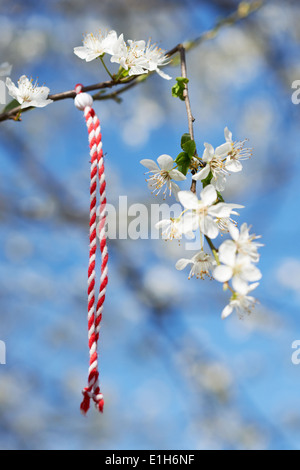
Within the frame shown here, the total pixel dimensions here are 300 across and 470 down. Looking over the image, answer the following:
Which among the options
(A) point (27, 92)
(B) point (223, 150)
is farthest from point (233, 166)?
(A) point (27, 92)

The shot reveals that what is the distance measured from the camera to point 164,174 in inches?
27.8

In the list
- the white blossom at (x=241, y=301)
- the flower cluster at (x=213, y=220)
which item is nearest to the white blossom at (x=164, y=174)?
the flower cluster at (x=213, y=220)

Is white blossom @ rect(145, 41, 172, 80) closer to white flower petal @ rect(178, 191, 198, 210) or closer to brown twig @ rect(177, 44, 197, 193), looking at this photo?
brown twig @ rect(177, 44, 197, 193)

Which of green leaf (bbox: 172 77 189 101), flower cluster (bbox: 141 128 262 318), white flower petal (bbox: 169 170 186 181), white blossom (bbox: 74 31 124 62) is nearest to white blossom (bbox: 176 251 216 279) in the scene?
flower cluster (bbox: 141 128 262 318)

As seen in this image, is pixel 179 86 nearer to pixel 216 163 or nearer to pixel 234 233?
pixel 216 163

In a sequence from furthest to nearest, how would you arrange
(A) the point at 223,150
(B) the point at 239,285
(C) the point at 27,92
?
1. (C) the point at 27,92
2. (A) the point at 223,150
3. (B) the point at 239,285

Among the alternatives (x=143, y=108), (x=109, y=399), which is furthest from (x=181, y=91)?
(x=109, y=399)

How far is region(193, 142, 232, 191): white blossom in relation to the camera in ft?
2.14

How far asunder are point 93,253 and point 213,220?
178 mm

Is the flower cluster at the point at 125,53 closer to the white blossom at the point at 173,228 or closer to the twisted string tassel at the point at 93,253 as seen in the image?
the twisted string tassel at the point at 93,253

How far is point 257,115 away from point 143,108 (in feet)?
3.28

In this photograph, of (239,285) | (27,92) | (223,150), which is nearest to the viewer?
(239,285)

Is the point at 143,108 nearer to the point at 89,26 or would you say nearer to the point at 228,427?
the point at 89,26

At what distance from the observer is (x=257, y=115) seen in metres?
4.01
